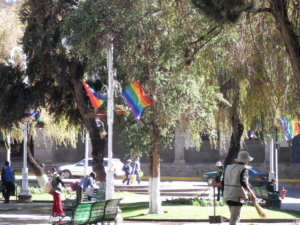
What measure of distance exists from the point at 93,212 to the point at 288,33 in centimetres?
669

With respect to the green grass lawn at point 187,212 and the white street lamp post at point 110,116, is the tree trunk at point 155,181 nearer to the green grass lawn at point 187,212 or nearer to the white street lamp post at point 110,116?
the green grass lawn at point 187,212

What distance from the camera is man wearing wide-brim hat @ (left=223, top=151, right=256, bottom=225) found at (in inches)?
462

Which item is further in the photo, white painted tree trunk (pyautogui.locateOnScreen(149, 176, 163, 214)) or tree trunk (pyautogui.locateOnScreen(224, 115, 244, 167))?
tree trunk (pyautogui.locateOnScreen(224, 115, 244, 167))

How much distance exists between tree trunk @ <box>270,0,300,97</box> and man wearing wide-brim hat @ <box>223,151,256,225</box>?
1766 mm

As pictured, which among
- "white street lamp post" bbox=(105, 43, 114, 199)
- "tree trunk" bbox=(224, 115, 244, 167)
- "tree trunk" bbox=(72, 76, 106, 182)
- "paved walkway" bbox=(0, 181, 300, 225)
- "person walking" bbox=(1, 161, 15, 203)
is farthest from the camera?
"person walking" bbox=(1, 161, 15, 203)

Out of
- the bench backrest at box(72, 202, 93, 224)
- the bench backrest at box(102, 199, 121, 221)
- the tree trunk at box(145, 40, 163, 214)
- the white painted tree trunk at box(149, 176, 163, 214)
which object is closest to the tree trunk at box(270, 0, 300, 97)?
the bench backrest at box(72, 202, 93, 224)

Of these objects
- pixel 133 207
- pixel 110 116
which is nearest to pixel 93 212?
pixel 110 116

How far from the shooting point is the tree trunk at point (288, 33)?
1184 cm

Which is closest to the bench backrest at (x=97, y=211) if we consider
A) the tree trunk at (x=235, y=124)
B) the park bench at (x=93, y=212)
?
the park bench at (x=93, y=212)

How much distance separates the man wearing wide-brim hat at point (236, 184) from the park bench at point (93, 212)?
14.0 ft

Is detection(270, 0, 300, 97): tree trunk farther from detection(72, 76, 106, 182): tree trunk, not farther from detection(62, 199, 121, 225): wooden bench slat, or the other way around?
detection(72, 76, 106, 182): tree trunk

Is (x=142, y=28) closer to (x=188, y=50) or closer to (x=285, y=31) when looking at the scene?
(x=188, y=50)

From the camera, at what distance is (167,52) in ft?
60.5

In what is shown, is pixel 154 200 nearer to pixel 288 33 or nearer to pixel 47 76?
pixel 47 76
